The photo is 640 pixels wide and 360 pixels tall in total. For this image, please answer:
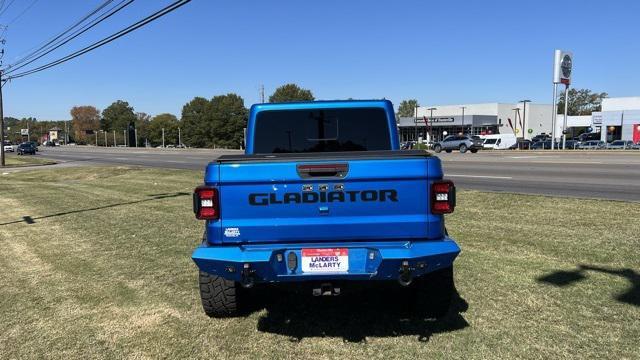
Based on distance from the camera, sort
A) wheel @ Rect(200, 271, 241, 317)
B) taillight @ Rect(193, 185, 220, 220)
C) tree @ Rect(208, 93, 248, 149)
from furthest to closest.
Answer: tree @ Rect(208, 93, 248, 149) < wheel @ Rect(200, 271, 241, 317) < taillight @ Rect(193, 185, 220, 220)

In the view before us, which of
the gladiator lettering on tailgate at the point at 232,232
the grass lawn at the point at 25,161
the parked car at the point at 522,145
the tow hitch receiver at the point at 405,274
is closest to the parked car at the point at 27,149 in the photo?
the grass lawn at the point at 25,161

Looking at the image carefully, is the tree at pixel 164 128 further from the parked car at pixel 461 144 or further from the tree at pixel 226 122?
the parked car at pixel 461 144

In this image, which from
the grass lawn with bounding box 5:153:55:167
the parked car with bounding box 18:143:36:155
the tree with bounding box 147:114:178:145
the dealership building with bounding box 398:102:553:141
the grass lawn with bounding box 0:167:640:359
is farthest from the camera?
the tree with bounding box 147:114:178:145

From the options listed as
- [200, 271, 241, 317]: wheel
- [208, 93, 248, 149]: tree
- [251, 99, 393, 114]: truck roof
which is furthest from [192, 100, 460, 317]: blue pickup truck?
[208, 93, 248, 149]: tree

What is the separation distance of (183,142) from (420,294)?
464 ft

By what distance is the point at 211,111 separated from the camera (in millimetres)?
128875

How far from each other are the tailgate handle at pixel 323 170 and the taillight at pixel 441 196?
2.15 ft

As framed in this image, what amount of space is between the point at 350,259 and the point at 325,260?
180 mm

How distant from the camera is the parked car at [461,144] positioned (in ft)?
146

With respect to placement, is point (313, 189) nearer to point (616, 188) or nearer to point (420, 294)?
point (420, 294)

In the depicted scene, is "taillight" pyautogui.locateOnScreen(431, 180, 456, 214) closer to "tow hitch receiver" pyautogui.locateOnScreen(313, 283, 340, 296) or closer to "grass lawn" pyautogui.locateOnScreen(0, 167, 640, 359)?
"tow hitch receiver" pyautogui.locateOnScreen(313, 283, 340, 296)

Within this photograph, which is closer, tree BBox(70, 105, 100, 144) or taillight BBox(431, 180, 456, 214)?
taillight BBox(431, 180, 456, 214)

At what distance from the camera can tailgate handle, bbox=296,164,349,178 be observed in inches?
153

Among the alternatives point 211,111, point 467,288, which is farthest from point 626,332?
point 211,111
